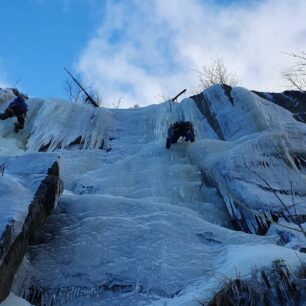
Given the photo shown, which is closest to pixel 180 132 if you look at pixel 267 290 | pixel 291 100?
pixel 291 100

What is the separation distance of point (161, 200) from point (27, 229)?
3.29 m

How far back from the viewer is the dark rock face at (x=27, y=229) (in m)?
4.62

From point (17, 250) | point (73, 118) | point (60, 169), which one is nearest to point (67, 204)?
point (60, 169)

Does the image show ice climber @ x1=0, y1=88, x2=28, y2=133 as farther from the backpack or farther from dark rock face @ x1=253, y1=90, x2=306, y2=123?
dark rock face @ x1=253, y1=90, x2=306, y2=123

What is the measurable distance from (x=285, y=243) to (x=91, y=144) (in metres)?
6.71

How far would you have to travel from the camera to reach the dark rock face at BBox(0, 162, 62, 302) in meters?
4.62

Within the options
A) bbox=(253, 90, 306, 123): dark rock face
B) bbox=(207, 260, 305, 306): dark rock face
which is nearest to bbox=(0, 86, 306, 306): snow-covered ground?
bbox=(207, 260, 305, 306): dark rock face

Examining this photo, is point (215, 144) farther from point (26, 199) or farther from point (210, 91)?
point (26, 199)

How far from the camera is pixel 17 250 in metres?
4.93

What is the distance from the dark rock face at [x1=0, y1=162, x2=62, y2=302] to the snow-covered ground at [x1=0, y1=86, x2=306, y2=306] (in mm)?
350

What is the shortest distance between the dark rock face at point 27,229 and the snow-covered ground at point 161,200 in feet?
1.15

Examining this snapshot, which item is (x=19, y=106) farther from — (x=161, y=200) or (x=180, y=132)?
(x=161, y=200)

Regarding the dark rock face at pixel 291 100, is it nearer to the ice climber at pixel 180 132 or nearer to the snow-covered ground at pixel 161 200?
the snow-covered ground at pixel 161 200

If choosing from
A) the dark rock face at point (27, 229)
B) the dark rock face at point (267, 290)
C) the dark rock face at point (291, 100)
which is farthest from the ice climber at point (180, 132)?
the dark rock face at point (267, 290)
